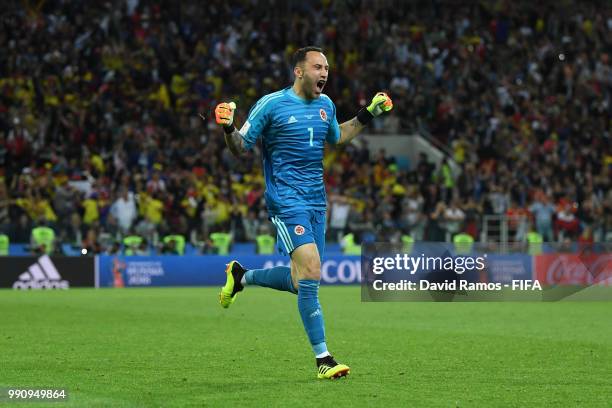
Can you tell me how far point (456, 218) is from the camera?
27.6 metres

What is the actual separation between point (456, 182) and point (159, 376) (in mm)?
22355

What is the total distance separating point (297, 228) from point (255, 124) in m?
0.89

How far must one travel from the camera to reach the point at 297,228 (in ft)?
29.8

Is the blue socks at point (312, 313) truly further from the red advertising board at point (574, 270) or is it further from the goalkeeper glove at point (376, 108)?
the red advertising board at point (574, 270)

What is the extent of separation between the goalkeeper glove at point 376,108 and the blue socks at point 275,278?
4.68 feet

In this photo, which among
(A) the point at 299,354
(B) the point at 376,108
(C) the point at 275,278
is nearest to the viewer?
(C) the point at 275,278

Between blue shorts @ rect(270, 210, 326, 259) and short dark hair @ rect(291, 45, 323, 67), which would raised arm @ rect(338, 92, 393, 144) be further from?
blue shorts @ rect(270, 210, 326, 259)

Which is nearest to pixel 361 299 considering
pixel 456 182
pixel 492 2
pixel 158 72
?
pixel 456 182

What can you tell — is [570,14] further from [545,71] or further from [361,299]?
[361,299]

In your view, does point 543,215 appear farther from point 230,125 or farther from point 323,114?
point 230,125

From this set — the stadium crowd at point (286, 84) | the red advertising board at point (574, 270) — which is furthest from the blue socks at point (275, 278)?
the stadium crowd at point (286, 84)

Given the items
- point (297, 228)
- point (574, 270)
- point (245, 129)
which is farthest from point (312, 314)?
point (574, 270)

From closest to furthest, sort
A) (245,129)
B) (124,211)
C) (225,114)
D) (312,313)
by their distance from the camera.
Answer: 1. (225,114)
2. (312,313)
3. (245,129)
4. (124,211)

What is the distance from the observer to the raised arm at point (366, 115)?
979 centimetres
